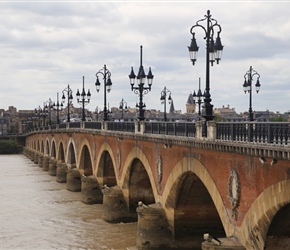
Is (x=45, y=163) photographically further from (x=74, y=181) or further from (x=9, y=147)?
(x=9, y=147)

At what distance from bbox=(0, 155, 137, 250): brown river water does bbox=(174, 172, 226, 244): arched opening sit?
3041mm

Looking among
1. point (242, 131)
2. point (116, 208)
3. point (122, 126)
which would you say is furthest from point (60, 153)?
point (242, 131)

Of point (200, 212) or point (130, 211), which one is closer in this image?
point (200, 212)

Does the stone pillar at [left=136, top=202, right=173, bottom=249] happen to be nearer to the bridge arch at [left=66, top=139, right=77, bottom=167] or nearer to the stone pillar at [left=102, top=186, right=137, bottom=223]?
the stone pillar at [left=102, top=186, right=137, bottom=223]

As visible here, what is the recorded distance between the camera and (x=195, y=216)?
22.9 meters

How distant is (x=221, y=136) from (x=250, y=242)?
3372 mm

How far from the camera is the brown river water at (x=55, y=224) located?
84.8ft

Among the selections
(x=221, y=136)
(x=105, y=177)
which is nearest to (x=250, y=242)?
(x=221, y=136)

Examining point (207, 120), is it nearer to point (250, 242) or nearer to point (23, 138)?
point (250, 242)

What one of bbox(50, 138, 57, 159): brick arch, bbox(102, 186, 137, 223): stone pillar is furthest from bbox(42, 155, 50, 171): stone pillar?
bbox(102, 186, 137, 223): stone pillar

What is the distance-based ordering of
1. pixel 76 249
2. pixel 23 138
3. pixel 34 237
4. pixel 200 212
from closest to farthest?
pixel 200 212 → pixel 76 249 → pixel 34 237 → pixel 23 138

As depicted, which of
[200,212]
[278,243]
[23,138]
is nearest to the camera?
[278,243]

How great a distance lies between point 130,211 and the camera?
30.2 meters

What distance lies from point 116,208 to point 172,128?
10194 millimetres
